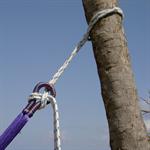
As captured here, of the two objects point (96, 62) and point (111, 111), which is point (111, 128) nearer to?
point (111, 111)

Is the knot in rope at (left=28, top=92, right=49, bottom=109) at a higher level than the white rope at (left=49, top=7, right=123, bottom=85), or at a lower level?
lower

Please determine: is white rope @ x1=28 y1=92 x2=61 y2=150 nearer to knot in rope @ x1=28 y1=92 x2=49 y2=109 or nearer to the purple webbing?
knot in rope @ x1=28 y1=92 x2=49 y2=109

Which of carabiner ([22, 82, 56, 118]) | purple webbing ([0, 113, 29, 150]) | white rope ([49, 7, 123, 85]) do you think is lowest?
purple webbing ([0, 113, 29, 150])

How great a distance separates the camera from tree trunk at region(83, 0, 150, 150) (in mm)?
2020

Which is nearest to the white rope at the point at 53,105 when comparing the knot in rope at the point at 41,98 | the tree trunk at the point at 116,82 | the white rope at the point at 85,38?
the knot in rope at the point at 41,98

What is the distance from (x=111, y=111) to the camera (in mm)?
2076

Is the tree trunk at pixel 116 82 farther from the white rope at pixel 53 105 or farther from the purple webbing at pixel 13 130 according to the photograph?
the purple webbing at pixel 13 130

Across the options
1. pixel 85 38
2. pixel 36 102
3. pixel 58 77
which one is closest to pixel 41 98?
pixel 36 102

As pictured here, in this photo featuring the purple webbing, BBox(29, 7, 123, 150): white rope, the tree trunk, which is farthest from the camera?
BBox(29, 7, 123, 150): white rope

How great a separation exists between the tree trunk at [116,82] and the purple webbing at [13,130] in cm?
52

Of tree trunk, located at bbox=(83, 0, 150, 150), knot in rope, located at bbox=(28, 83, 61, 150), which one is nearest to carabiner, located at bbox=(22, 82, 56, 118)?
knot in rope, located at bbox=(28, 83, 61, 150)

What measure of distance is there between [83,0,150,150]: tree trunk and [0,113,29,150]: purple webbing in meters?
→ 0.52

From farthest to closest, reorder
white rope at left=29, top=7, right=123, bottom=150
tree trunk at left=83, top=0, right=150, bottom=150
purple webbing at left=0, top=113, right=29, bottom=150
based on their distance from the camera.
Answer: white rope at left=29, top=7, right=123, bottom=150
purple webbing at left=0, top=113, right=29, bottom=150
tree trunk at left=83, top=0, right=150, bottom=150

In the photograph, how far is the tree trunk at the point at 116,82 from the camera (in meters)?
2.02
